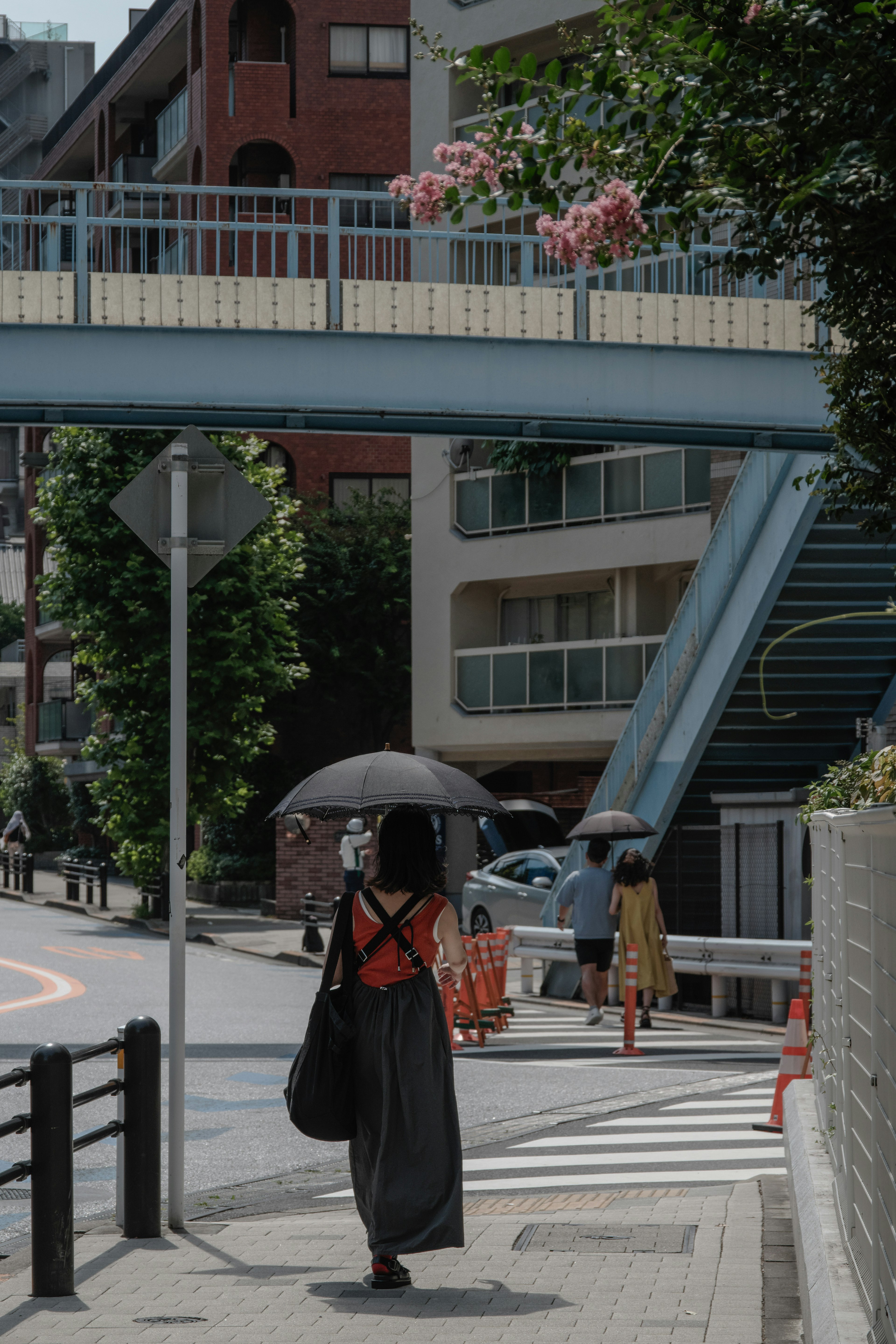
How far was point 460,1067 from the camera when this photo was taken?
13258 millimetres

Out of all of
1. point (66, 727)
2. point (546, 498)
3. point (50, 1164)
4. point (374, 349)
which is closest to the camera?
point (50, 1164)

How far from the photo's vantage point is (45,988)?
19.1 meters

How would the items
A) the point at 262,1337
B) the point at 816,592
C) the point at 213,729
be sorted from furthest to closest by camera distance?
the point at 213,729
the point at 816,592
the point at 262,1337

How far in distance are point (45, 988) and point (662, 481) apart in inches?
585

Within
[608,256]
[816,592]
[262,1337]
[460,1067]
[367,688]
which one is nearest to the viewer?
[262,1337]

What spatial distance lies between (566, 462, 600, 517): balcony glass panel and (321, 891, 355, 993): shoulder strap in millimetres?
24779

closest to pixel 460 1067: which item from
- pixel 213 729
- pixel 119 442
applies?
pixel 213 729

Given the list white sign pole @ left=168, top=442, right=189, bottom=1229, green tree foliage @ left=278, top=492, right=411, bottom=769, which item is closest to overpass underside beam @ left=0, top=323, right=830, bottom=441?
white sign pole @ left=168, top=442, right=189, bottom=1229

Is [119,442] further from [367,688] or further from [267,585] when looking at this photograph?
[367,688]

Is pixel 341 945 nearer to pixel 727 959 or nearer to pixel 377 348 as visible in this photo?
pixel 377 348

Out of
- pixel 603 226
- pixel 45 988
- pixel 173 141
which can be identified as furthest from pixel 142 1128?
pixel 173 141

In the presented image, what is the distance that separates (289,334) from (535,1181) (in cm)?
803

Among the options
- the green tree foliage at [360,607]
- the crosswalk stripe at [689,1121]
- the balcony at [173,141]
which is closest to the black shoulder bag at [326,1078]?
the crosswalk stripe at [689,1121]

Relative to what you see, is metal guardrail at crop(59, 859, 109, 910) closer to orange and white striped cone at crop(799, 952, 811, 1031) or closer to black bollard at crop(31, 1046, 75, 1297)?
orange and white striped cone at crop(799, 952, 811, 1031)
